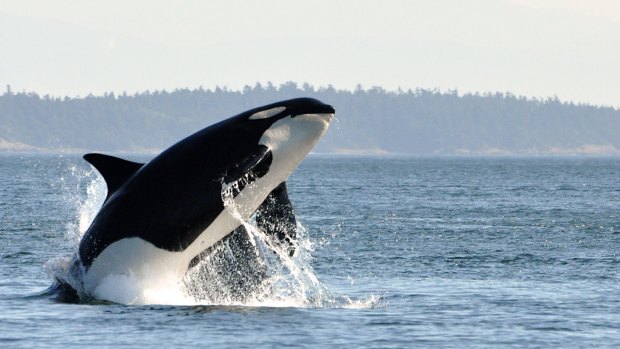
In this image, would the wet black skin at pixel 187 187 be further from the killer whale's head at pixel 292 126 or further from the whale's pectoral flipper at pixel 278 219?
the whale's pectoral flipper at pixel 278 219

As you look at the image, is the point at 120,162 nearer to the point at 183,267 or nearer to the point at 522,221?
the point at 183,267

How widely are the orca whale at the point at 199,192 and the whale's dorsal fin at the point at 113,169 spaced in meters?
0.37

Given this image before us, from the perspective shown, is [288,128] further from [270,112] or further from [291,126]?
[270,112]

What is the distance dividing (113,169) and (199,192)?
158 centimetres

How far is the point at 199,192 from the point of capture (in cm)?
2059

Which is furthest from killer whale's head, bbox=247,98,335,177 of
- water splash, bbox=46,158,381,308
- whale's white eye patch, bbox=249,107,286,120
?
water splash, bbox=46,158,381,308

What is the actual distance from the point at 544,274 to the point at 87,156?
12.1 meters

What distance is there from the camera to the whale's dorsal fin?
21266 millimetres

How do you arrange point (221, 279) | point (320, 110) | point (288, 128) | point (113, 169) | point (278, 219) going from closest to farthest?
point (320, 110) < point (288, 128) < point (278, 219) < point (113, 169) < point (221, 279)

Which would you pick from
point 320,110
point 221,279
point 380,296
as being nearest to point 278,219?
point 221,279

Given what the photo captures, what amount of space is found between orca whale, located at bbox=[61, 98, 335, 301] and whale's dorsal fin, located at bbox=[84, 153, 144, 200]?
0.37 metres

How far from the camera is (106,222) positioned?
2077 cm

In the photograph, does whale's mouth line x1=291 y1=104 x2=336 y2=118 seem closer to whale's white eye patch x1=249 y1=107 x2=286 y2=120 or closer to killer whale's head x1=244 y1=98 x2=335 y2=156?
killer whale's head x1=244 y1=98 x2=335 y2=156

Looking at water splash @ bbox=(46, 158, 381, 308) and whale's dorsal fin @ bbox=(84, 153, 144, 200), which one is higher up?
Result: whale's dorsal fin @ bbox=(84, 153, 144, 200)
